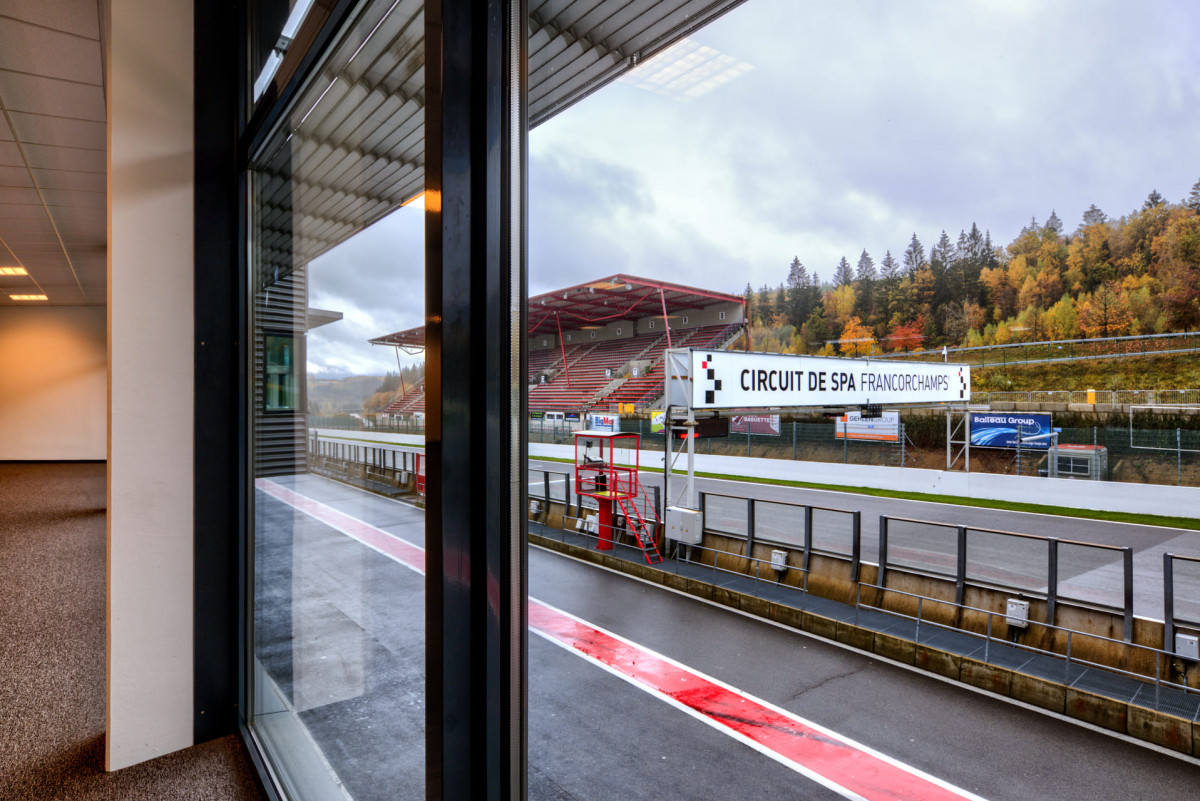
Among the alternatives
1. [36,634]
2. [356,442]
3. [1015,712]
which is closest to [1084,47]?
[356,442]

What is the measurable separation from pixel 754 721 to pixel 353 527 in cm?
246

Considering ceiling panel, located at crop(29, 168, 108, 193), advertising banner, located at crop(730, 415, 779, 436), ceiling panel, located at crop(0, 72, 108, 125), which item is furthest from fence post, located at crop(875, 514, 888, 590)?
ceiling panel, located at crop(29, 168, 108, 193)

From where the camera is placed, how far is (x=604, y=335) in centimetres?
234

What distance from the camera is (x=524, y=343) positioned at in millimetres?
857

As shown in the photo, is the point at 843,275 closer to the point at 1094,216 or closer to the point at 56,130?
the point at 1094,216

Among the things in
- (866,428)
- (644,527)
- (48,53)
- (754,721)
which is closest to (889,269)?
(754,721)

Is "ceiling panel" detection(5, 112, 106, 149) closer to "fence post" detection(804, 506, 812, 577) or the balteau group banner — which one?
the balteau group banner

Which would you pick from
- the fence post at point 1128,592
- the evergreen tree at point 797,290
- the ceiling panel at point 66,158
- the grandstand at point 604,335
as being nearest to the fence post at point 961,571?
the fence post at point 1128,592

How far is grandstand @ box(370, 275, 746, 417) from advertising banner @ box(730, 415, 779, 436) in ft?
8.30

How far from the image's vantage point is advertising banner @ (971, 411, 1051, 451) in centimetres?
208

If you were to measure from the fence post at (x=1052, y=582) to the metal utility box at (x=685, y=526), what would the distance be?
2736mm

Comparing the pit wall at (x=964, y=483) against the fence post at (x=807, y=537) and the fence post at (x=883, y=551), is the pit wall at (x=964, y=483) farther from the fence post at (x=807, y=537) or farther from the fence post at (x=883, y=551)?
the fence post at (x=807, y=537)

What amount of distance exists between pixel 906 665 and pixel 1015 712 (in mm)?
715

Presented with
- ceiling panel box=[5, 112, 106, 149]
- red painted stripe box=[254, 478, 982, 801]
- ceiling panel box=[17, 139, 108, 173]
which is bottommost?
red painted stripe box=[254, 478, 982, 801]
